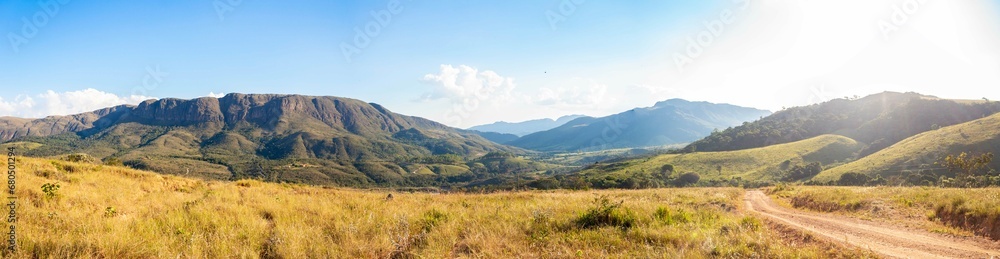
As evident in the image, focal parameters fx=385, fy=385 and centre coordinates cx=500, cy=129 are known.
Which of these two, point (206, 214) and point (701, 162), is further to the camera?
point (701, 162)

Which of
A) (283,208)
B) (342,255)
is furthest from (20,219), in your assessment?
(342,255)

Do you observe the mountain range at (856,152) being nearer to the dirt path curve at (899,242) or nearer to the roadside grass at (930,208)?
the roadside grass at (930,208)

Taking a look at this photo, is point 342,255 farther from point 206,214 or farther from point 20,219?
point 20,219

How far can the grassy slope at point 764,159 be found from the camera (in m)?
118

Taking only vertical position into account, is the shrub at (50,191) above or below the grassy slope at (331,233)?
above

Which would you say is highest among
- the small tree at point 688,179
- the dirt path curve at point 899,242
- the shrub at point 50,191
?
the shrub at point 50,191

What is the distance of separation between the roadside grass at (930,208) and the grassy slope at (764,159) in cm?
10207

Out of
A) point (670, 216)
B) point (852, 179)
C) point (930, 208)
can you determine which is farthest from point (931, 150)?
point (670, 216)

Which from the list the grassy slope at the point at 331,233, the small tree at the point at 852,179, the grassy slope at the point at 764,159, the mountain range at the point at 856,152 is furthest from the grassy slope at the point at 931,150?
the grassy slope at the point at 331,233

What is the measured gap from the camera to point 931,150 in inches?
3374

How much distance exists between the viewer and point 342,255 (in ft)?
24.3

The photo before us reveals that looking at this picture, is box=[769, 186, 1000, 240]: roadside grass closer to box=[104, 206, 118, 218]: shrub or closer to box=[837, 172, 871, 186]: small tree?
box=[104, 206, 118, 218]: shrub

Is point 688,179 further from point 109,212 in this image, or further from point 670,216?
point 109,212

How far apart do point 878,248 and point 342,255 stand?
A: 13093 mm
